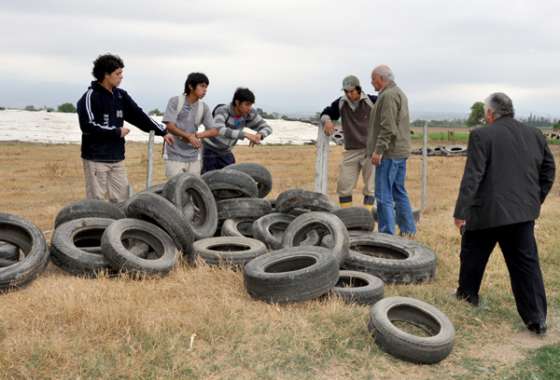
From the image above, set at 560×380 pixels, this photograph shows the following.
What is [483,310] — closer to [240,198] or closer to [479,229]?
[479,229]

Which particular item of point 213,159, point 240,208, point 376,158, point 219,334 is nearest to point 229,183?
point 240,208

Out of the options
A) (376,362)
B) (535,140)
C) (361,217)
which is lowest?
(376,362)

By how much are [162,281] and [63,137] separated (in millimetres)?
29876

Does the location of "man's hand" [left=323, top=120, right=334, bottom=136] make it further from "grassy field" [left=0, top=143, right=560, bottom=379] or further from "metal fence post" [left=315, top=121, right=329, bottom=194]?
"grassy field" [left=0, top=143, right=560, bottom=379]

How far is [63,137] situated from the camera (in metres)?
33.1

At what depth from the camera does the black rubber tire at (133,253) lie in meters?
5.77

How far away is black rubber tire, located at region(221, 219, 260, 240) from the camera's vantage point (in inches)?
285

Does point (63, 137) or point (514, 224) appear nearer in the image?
point (514, 224)

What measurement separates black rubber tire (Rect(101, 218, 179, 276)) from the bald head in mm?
3509

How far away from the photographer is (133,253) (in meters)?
6.32

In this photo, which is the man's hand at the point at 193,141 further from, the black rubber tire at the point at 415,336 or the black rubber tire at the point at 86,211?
the black rubber tire at the point at 415,336

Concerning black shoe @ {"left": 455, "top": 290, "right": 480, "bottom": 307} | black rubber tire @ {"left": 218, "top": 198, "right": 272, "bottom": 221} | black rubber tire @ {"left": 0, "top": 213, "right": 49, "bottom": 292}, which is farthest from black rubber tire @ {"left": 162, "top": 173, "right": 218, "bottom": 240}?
black shoe @ {"left": 455, "top": 290, "right": 480, "bottom": 307}

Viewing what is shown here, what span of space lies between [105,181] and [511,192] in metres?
4.79

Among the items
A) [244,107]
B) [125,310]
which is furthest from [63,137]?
[125,310]
